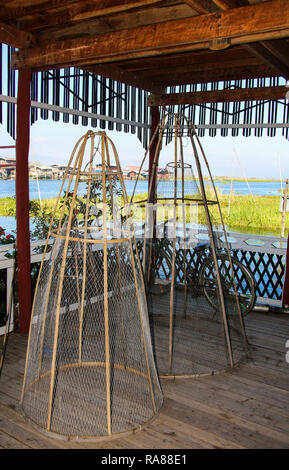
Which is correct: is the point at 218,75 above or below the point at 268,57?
above

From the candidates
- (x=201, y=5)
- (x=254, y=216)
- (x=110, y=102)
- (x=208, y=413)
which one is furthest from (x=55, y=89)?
(x=254, y=216)

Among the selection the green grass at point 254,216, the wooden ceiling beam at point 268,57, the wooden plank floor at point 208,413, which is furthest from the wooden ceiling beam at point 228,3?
the green grass at point 254,216

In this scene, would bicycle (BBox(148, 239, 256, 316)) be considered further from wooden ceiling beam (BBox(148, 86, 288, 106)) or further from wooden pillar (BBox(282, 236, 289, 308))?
wooden ceiling beam (BBox(148, 86, 288, 106))

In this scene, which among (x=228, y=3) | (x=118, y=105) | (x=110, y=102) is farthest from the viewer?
(x=118, y=105)

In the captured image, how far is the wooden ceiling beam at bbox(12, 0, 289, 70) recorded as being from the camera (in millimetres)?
2383

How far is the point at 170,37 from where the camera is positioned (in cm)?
270

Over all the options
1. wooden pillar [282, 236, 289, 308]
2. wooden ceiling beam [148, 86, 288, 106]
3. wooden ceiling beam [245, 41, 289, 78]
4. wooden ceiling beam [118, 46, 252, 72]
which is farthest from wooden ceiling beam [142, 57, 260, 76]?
wooden pillar [282, 236, 289, 308]

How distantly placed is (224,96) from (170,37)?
1922mm

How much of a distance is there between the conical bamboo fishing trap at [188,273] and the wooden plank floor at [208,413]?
20 centimetres

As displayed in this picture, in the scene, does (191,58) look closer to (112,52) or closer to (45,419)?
(112,52)

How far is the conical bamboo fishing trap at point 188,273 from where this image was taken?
132 inches

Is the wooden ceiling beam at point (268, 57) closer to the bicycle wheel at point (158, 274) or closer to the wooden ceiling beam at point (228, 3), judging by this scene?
the wooden ceiling beam at point (228, 3)

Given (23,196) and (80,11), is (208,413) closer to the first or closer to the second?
(23,196)

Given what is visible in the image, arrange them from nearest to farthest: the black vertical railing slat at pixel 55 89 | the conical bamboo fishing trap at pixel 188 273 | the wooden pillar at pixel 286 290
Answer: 1. the conical bamboo fishing trap at pixel 188 273
2. the black vertical railing slat at pixel 55 89
3. the wooden pillar at pixel 286 290
